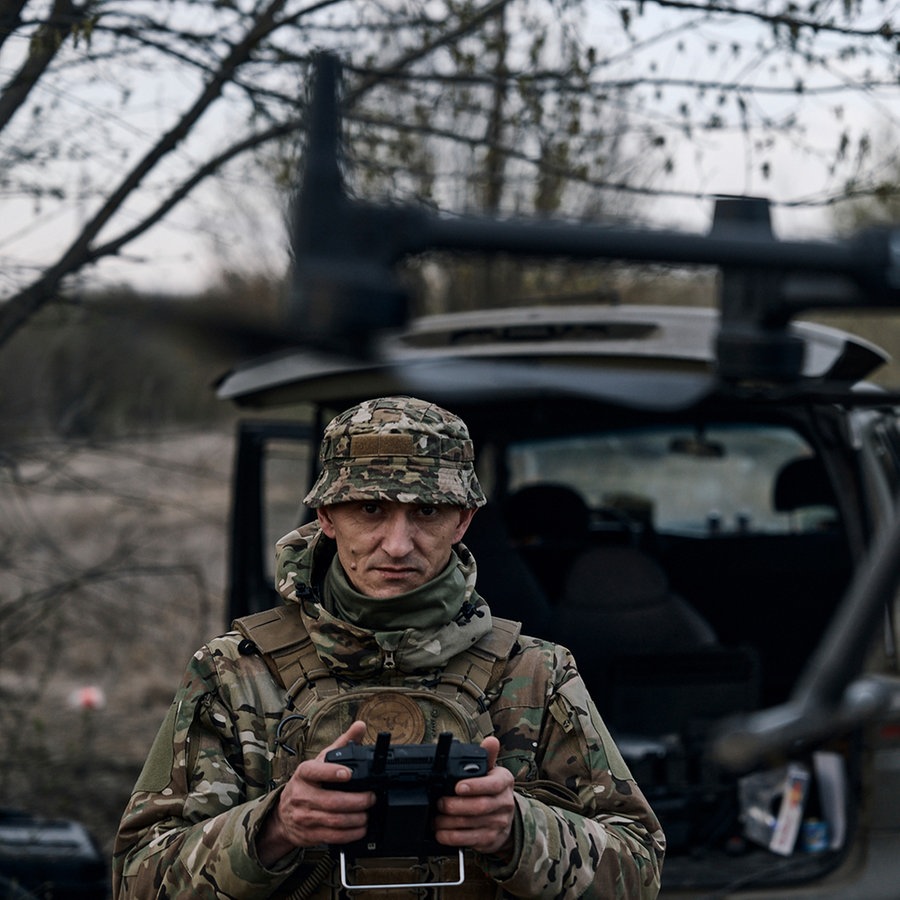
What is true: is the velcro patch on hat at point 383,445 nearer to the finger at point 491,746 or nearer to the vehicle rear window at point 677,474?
the finger at point 491,746

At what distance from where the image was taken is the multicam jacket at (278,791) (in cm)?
220

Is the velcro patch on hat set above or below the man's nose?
above

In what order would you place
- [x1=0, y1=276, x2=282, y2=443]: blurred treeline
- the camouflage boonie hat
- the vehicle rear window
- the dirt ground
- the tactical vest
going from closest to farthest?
1. the tactical vest
2. the camouflage boonie hat
3. [x1=0, y1=276, x2=282, y2=443]: blurred treeline
4. the dirt ground
5. the vehicle rear window

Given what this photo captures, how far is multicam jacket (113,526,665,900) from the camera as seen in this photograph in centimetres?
220

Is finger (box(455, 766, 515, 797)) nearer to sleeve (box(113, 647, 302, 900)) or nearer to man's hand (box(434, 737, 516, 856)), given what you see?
man's hand (box(434, 737, 516, 856))

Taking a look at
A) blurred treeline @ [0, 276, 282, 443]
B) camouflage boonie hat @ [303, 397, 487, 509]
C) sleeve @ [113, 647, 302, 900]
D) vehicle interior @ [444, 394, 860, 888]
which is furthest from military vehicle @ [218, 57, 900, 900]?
sleeve @ [113, 647, 302, 900]

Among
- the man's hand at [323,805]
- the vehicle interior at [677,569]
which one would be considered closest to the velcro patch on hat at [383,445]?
the man's hand at [323,805]

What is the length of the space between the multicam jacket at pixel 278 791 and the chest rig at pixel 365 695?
0.7 inches

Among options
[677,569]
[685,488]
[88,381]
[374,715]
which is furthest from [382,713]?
[88,381]

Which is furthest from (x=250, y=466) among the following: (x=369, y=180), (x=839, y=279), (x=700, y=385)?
(x=839, y=279)

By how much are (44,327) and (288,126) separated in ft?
4.06

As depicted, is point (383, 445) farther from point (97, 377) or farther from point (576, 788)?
point (97, 377)

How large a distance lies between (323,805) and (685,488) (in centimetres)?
443

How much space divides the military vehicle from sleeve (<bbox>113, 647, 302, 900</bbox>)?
737mm
